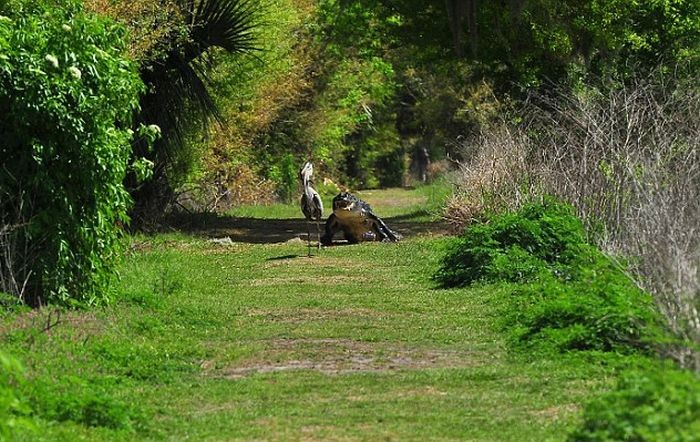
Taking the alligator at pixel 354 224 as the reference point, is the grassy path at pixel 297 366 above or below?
below

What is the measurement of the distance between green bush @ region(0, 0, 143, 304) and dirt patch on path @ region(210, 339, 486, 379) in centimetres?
232

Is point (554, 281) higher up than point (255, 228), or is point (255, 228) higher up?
point (554, 281)

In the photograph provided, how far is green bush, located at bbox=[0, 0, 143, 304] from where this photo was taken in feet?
44.8

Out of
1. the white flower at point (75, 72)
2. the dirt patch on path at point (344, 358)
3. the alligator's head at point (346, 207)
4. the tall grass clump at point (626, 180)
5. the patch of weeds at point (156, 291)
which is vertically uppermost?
the white flower at point (75, 72)

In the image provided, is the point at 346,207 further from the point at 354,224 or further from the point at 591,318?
the point at 591,318

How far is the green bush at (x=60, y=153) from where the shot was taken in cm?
1366

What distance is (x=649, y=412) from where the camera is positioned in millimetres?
7570

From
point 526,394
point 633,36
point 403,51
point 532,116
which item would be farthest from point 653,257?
point 403,51

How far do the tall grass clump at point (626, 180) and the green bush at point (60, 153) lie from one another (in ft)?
17.1

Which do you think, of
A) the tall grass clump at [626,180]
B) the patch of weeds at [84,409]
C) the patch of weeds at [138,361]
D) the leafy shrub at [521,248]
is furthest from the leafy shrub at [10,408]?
the leafy shrub at [521,248]

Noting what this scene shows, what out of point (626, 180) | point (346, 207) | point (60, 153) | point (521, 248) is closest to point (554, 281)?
point (626, 180)

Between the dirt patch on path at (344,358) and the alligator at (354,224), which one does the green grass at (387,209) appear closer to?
the alligator at (354,224)

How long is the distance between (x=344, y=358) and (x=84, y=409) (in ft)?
11.7

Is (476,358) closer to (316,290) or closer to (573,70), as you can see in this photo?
(316,290)
